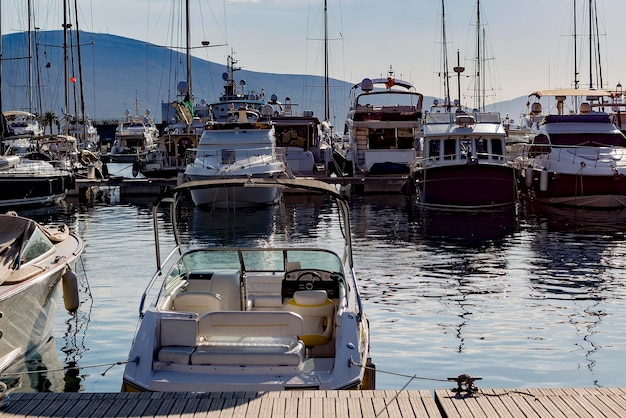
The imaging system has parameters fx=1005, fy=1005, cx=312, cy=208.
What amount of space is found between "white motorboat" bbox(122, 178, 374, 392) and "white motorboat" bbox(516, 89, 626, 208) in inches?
880

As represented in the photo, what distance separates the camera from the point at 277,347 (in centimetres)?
1009

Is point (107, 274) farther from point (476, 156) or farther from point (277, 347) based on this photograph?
point (476, 156)

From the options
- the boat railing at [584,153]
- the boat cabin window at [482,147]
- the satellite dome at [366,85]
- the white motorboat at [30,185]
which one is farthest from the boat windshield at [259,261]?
the satellite dome at [366,85]

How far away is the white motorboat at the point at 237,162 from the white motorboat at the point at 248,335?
68.4 ft

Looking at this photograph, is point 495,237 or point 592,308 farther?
point 495,237

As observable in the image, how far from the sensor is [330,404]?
893 cm

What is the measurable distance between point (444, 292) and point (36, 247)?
25.1 ft

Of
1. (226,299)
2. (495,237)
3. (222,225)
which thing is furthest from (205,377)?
(222,225)

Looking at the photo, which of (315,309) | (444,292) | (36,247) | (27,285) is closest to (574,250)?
(444,292)

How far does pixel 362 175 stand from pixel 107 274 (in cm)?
2564

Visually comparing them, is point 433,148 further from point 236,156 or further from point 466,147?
point 236,156

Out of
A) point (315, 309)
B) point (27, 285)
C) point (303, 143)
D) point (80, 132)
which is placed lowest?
point (315, 309)

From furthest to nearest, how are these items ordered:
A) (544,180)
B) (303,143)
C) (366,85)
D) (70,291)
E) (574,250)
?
Answer: (366,85) < (303,143) < (544,180) < (574,250) < (70,291)

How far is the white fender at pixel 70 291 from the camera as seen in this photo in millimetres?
14867
